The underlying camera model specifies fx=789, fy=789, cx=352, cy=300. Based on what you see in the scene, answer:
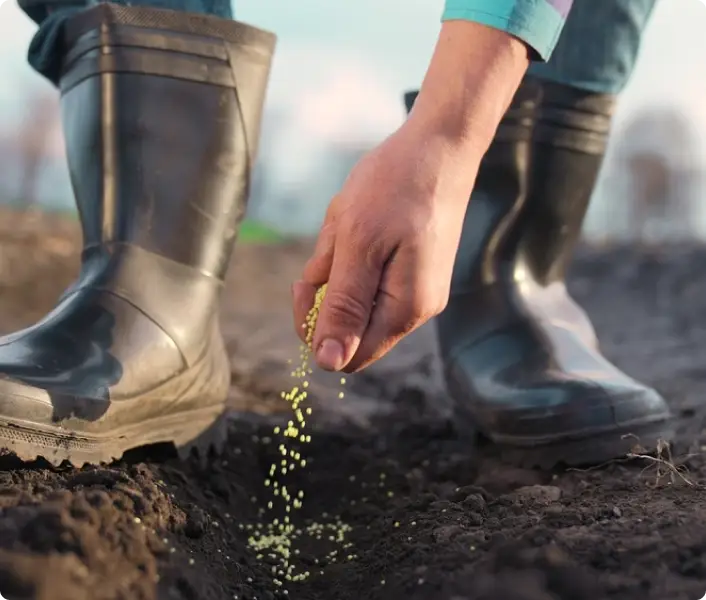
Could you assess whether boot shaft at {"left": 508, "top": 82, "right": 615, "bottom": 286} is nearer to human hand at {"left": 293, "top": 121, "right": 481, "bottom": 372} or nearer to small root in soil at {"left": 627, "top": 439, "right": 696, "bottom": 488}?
small root in soil at {"left": 627, "top": 439, "right": 696, "bottom": 488}

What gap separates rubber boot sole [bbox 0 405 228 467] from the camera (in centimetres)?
114

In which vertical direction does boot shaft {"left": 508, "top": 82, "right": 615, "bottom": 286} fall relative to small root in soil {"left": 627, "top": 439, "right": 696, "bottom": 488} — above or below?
above

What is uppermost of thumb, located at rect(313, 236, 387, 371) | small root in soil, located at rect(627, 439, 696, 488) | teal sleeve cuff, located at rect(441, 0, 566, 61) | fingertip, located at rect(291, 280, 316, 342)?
teal sleeve cuff, located at rect(441, 0, 566, 61)

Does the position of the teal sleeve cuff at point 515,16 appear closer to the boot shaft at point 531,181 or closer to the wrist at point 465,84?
the wrist at point 465,84

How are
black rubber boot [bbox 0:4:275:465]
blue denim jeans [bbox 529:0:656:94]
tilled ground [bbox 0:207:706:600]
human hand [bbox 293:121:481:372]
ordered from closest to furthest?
tilled ground [bbox 0:207:706:600] → human hand [bbox 293:121:481:372] → black rubber boot [bbox 0:4:275:465] → blue denim jeans [bbox 529:0:656:94]

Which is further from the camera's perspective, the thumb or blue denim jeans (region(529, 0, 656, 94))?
blue denim jeans (region(529, 0, 656, 94))

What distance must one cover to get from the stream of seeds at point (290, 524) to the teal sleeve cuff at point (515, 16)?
1.34ft

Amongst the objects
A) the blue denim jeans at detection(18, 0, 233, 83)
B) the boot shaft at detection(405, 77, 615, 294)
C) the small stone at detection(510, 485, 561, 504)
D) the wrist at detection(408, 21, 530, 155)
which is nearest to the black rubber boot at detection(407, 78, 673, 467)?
the boot shaft at detection(405, 77, 615, 294)

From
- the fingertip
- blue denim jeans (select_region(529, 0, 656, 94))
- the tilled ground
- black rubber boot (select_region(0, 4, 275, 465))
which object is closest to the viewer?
the tilled ground

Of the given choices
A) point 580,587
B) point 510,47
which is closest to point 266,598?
point 580,587

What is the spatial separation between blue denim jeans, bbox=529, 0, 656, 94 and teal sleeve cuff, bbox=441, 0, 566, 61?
0.56 m

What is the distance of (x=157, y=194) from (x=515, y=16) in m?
0.74

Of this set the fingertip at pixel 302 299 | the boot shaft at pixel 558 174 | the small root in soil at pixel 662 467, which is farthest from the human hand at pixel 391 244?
the boot shaft at pixel 558 174

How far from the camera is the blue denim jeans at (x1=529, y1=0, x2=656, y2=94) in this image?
1601 mm
